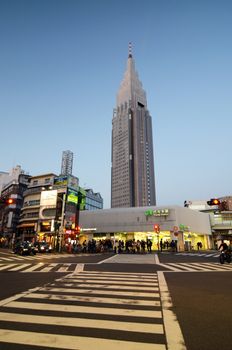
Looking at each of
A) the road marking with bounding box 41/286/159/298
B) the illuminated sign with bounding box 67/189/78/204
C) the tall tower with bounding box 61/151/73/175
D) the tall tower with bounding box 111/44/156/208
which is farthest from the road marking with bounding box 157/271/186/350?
the tall tower with bounding box 61/151/73/175

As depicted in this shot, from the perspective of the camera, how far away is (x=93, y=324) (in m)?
4.23

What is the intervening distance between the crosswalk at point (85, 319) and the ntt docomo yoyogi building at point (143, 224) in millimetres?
44356

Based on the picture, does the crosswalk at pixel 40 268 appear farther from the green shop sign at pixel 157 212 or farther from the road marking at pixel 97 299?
the green shop sign at pixel 157 212

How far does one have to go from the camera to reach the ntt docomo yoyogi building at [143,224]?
52.2 m

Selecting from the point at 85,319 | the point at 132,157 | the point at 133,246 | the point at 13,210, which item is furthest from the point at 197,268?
the point at 132,157

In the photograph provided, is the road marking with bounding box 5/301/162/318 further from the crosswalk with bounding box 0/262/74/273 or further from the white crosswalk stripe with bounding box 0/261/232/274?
the crosswalk with bounding box 0/262/74/273

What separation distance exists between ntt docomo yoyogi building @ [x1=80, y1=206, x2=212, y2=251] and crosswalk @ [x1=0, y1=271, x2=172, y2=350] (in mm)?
44356

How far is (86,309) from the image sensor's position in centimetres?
518

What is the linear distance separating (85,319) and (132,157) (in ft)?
563

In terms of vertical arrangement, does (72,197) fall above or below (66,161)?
below

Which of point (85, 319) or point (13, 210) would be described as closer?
point (85, 319)

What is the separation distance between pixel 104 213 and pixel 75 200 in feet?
43.9

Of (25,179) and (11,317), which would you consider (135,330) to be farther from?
(25,179)

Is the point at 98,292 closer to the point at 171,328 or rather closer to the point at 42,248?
the point at 171,328
